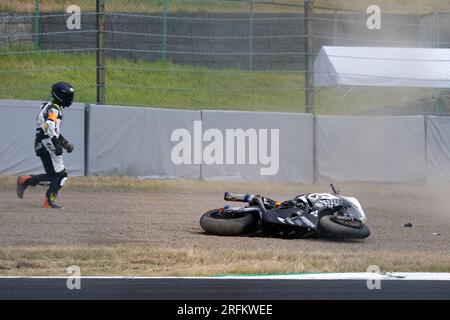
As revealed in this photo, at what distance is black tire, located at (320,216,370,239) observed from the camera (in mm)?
10492

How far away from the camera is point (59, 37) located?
22812mm

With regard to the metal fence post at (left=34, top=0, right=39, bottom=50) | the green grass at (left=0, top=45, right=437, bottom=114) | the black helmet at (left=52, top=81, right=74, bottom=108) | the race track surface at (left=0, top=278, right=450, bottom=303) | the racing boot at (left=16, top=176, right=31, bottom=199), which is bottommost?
the race track surface at (left=0, top=278, right=450, bottom=303)

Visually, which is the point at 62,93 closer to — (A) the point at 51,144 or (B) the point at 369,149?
(A) the point at 51,144

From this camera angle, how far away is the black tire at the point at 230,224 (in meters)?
10.6

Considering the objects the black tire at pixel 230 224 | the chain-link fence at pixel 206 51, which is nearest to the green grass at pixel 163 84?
the chain-link fence at pixel 206 51

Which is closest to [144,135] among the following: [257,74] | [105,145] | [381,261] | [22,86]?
[105,145]

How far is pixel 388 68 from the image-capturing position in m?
20.7

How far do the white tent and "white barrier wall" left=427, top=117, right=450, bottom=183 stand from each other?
1.90m

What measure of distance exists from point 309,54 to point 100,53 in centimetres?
422

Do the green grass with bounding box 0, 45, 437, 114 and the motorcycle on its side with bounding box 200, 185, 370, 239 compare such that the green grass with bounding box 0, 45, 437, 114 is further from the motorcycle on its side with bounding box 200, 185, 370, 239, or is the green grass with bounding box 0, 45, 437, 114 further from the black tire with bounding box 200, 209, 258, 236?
the motorcycle on its side with bounding box 200, 185, 370, 239

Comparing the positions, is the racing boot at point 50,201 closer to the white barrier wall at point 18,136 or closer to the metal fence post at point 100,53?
the white barrier wall at point 18,136

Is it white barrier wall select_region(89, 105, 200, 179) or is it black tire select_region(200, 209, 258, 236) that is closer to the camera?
black tire select_region(200, 209, 258, 236)

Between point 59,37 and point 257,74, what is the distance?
16.2ft

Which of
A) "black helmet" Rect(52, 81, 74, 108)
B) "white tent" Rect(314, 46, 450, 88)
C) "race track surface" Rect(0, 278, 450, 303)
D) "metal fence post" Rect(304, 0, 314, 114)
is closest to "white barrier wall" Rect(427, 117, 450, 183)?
"white tent" Rect(314, 46, 450, 88)
